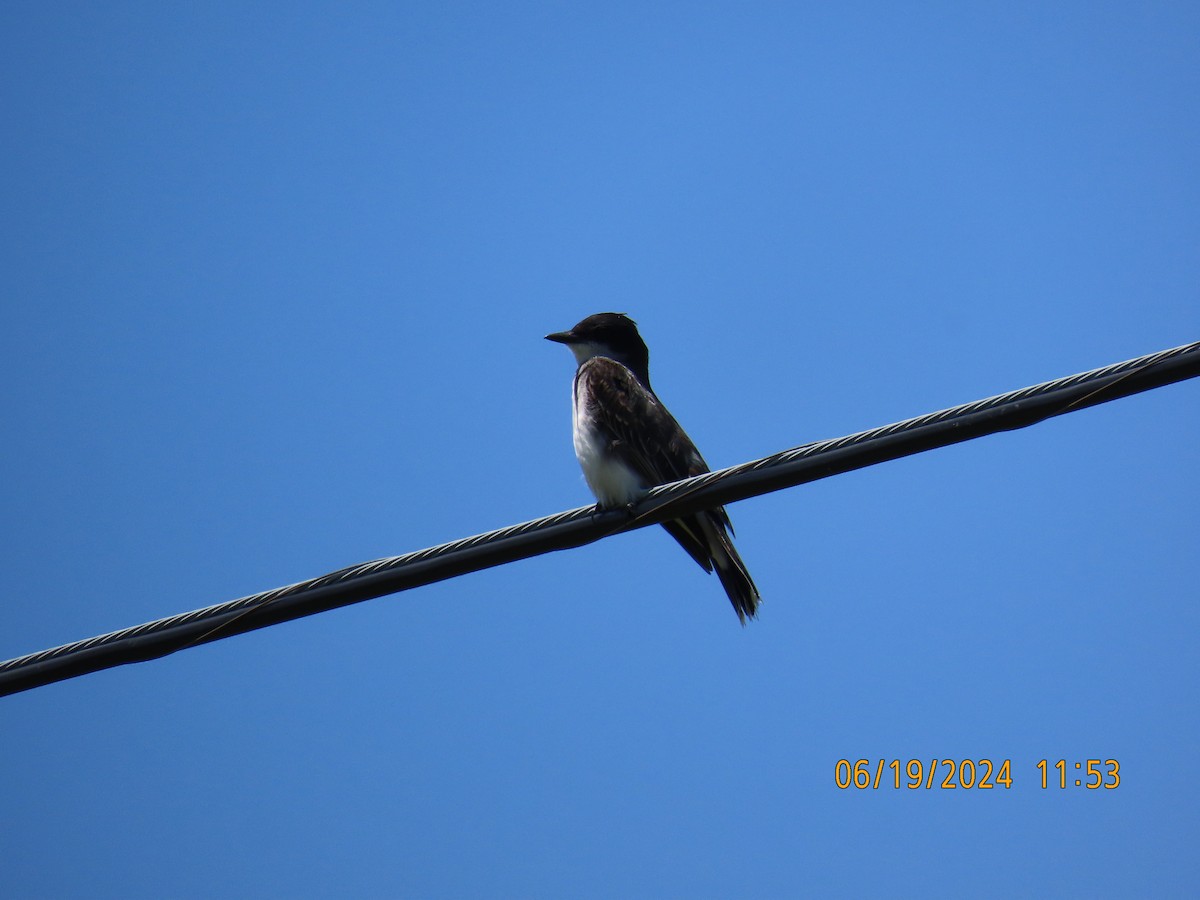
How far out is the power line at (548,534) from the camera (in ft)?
15.1

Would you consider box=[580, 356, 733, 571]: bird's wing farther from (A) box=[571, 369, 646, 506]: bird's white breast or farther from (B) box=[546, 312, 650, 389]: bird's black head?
(B) box=[546, 312, 650, 389]: bird's black head

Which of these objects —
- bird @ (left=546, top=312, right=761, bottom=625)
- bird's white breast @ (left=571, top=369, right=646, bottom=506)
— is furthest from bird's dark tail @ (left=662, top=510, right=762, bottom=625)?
bird's white breast @ (left=571, top=369, right=646, bottom=506)

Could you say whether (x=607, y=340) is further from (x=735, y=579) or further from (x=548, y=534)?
(x=548, y=534)

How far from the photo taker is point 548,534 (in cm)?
520

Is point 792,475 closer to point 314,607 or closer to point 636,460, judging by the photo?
point 314,607

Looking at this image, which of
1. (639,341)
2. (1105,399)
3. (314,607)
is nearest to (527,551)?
(314,607)

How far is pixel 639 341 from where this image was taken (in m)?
9.35

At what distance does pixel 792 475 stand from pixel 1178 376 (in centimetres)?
144

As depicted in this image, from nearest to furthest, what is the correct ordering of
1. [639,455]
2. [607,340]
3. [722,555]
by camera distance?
[722,555]
[639,455]
[607,340]

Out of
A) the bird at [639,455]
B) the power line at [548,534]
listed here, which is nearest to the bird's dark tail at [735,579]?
the bird at [639,455]

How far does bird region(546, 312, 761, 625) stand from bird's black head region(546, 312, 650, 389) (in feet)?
1.47

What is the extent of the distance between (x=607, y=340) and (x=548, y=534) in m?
4.14

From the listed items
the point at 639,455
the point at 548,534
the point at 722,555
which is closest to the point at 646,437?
the point at 639,455

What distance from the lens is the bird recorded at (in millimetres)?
7254
